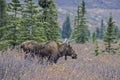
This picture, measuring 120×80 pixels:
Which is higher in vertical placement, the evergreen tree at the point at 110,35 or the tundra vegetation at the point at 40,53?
the tundra vegetation at the point at 40,53

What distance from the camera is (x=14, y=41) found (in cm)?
1975

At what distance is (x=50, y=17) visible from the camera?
24531 millimetres

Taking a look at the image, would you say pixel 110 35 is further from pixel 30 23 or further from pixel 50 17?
pixel 30 23

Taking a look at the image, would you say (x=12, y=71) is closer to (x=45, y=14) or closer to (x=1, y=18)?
(x=45, y=14)

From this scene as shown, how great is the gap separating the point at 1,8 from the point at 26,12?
1149cm

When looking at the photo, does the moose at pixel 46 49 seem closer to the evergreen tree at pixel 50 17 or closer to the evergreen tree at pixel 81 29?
the evergreen tree at pixel 50 17

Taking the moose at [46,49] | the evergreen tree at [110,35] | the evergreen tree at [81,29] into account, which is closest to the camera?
the moose at [46,49]

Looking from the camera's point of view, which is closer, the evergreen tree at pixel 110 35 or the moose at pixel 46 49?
the moose at pixel 46 49

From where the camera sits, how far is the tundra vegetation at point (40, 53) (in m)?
8.71

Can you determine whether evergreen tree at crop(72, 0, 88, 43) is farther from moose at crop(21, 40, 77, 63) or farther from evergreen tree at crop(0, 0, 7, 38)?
moose at crop(21, 40, 77, 63)

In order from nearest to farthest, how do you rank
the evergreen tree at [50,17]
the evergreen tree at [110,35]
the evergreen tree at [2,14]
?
1. the evergreen tree at [50,17]
2. the evergreen tree at [110,35]
3. the evergreen tree at [2,14]

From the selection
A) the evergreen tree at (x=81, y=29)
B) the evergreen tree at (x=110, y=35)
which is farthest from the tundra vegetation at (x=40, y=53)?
the evergreen tree at (x=81, y=29)

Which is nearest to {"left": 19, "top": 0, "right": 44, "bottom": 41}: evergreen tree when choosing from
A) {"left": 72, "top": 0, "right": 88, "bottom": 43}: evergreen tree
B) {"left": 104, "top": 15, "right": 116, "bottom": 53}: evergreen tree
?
{"left": 104, "top": 15, "right": 116, "bottom": 53}: evergreen tree

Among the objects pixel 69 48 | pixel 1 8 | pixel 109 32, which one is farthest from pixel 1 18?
pixel 69 48
